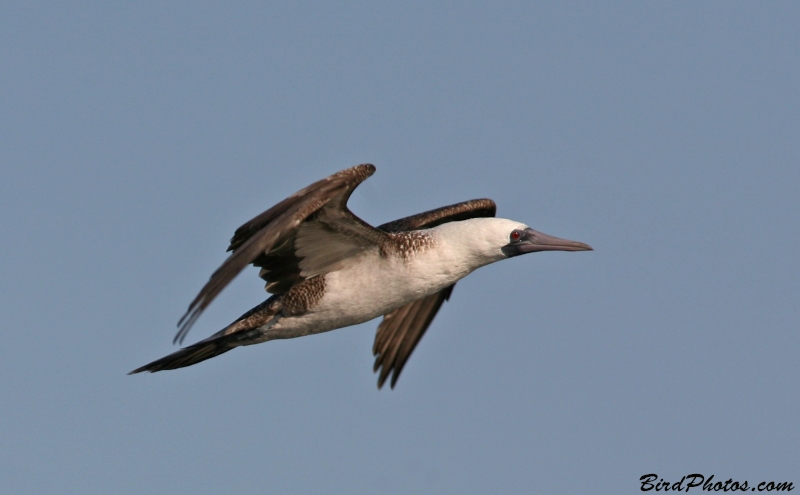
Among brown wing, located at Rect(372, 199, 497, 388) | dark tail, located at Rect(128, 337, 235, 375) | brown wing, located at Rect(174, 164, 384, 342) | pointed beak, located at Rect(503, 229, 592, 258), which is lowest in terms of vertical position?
brown wing, located at Rect(372, 199, 497, 388)

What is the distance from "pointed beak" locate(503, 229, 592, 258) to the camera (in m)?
13.9

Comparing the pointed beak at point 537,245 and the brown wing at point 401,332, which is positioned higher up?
the pointed beak at point 537,245

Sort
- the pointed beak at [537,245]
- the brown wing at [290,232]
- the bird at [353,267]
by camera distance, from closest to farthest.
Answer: the brown wing at [290,232], the bird at [353,267], the pointed beak at [537,245]

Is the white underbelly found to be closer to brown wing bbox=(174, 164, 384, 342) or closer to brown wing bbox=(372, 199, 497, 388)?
brown wing bbox=(174, 164, 384, 342)

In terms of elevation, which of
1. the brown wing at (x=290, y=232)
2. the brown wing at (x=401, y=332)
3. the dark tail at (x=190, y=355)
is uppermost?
the brown wing at (x=290, y=232)

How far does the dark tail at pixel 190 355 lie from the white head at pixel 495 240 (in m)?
2.82

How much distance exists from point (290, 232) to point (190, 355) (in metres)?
2.60

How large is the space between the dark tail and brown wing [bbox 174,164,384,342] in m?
0.95

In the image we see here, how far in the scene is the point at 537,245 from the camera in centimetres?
1395

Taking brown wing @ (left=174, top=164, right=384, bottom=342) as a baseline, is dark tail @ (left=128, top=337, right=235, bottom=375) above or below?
below

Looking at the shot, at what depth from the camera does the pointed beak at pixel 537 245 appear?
45.7 ft

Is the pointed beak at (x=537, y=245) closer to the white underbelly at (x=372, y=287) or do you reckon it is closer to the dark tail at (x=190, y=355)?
the white underbelly at (x=372, y=287)

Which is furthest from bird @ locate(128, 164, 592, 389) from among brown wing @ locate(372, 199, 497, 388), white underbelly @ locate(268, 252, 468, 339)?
brown wing @ locate(372, 199, 497, 388)

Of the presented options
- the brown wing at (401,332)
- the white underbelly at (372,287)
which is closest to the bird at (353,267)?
the white underbelly at (372,287)
